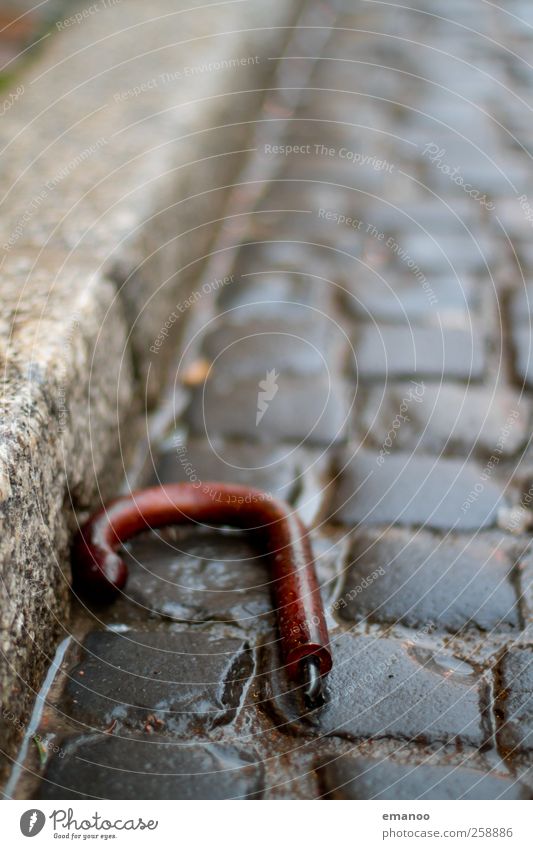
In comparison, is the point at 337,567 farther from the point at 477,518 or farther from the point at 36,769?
the point at 36,769

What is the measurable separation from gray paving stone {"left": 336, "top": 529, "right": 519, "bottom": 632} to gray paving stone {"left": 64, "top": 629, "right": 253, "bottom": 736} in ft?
0.94

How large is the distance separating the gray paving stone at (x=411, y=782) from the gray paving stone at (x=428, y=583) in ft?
1.15

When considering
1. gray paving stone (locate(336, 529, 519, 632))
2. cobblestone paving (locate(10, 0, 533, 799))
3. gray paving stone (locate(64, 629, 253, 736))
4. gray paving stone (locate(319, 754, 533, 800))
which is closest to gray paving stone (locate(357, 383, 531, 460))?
cobblestone paving (locate(10, 0, 533, 799))

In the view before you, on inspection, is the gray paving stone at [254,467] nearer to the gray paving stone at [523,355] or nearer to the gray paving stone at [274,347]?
the gray paving stone at [274,347]

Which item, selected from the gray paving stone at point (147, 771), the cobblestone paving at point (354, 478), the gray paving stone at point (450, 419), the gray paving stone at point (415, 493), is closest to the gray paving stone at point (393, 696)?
the cobblestone paving at point (354, 478)

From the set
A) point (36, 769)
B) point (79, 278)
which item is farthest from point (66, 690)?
point (79, 278)

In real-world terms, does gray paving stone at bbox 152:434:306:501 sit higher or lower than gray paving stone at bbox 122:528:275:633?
higher

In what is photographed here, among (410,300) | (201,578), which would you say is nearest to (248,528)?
(201,578)

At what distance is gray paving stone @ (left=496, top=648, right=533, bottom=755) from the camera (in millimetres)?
1446

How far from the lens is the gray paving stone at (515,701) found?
145 cm

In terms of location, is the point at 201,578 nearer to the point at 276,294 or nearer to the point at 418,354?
the point at 418,354

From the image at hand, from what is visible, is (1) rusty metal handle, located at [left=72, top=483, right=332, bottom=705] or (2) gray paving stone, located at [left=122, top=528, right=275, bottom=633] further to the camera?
(2) gray paving stone, located at [left=122, top=528, right=275, bottom=633]
